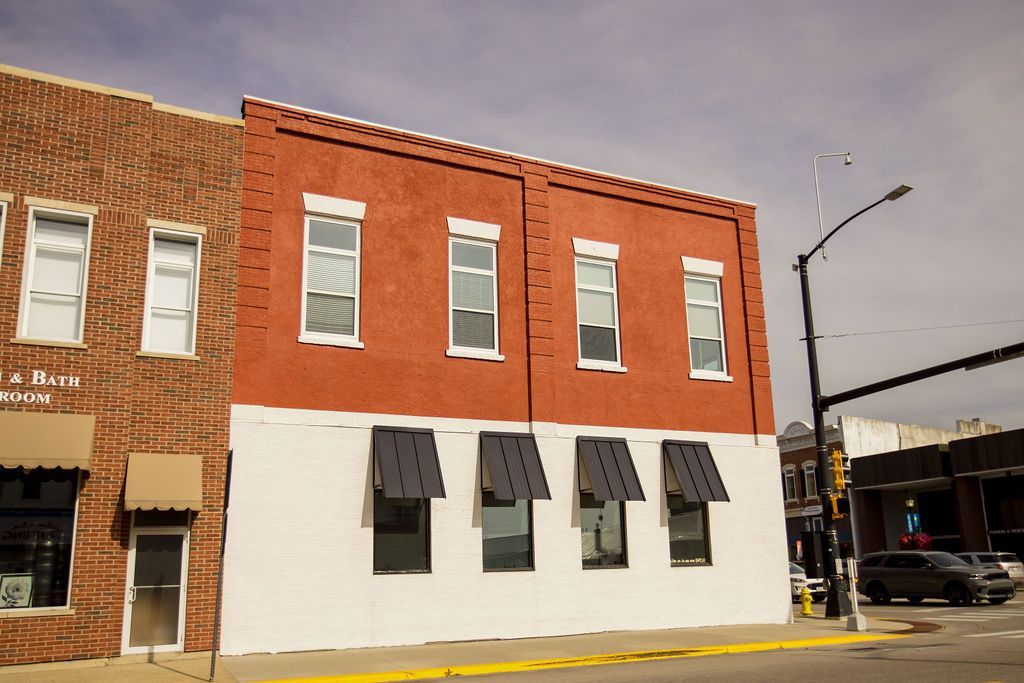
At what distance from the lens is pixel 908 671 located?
11984mm

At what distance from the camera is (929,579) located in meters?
27.8

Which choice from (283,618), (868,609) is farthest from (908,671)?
(868,609)

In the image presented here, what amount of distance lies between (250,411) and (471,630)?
5.81m

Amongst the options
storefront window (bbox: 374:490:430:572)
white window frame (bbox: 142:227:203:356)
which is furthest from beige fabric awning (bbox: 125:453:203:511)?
storefront window (bbox: 374:490:430:572)

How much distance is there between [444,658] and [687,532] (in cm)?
734

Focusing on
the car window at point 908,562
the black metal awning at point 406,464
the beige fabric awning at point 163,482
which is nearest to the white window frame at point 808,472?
the car window at point 908,562

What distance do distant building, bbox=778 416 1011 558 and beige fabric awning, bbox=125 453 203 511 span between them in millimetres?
29707

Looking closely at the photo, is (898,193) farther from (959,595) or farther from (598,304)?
(959,595)

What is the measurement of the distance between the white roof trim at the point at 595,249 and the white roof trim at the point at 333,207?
4966mm

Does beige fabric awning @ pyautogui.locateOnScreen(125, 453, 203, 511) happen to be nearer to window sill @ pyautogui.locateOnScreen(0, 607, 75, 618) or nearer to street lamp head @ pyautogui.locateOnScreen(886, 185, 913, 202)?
window sill @ pyautogui.locateOnScreen(0, 607, 75, 618)

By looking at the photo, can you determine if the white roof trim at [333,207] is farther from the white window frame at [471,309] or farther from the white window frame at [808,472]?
the white window frame at [808,472]

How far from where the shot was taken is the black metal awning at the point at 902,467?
4247 cm

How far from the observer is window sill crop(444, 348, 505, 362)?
18.1 m

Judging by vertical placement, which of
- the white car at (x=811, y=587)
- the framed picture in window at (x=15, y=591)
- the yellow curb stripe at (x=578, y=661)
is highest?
the framed picture in window at (x=15, y=591)
